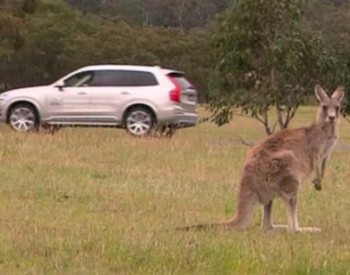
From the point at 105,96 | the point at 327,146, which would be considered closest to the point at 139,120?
the point at 105,96

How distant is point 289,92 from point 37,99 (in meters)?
7.13

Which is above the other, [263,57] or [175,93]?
[263,57]

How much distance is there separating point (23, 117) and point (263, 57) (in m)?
6.65

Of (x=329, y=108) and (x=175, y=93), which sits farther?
(x=175, y=93)

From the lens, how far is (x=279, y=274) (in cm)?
682

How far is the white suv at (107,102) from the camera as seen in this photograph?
76.8 ft

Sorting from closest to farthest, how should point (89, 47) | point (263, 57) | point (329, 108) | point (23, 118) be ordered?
point (329, 108) → point (23, 118) → point (263, 57) → point (89, 47)

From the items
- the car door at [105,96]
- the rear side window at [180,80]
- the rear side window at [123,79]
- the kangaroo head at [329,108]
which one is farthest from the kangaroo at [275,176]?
the rear side window at [180,80]

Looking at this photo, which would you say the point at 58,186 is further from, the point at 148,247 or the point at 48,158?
the point at 148,247

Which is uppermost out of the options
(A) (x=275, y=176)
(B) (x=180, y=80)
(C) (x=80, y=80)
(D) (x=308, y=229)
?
(B) (x=180, y=80)

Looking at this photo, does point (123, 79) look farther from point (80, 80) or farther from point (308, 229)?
point (308, 229)

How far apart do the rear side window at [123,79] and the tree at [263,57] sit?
282 cm

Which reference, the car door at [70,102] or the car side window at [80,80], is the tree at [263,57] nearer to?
the car side window at [80,80]

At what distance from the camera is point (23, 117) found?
23875 millimetres
